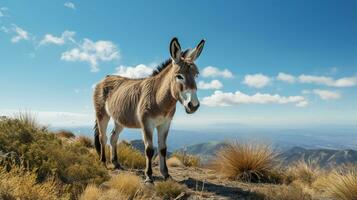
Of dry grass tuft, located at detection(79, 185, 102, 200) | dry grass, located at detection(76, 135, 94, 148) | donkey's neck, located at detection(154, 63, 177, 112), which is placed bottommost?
dry grass tuft, located at detection(79, 185, 102, 200)

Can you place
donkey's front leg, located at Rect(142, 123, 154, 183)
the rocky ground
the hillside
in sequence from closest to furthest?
the hillside, the rocky ground, donkey's front leg, located at Rect(142, 123, 154, 183)

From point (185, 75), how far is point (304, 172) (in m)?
5.98

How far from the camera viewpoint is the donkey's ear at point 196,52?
790cm

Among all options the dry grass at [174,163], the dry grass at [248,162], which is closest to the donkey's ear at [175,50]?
the dry grass at [248,162]

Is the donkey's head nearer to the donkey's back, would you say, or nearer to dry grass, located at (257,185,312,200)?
the donkey's back

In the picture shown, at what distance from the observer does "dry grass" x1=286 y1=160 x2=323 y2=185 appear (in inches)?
418

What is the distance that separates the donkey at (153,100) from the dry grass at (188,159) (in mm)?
3515

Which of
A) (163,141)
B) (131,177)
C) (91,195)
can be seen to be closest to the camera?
(91,195)

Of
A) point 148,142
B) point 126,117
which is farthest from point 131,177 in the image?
point 126,117

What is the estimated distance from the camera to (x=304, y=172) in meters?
11.0

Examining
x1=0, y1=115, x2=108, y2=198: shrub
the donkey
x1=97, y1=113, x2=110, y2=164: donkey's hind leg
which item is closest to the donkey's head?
the donkey

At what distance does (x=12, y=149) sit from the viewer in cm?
759

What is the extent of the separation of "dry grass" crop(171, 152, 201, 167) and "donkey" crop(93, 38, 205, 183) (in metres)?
3.52

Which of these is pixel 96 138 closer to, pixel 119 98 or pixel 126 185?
pixel 119 98
